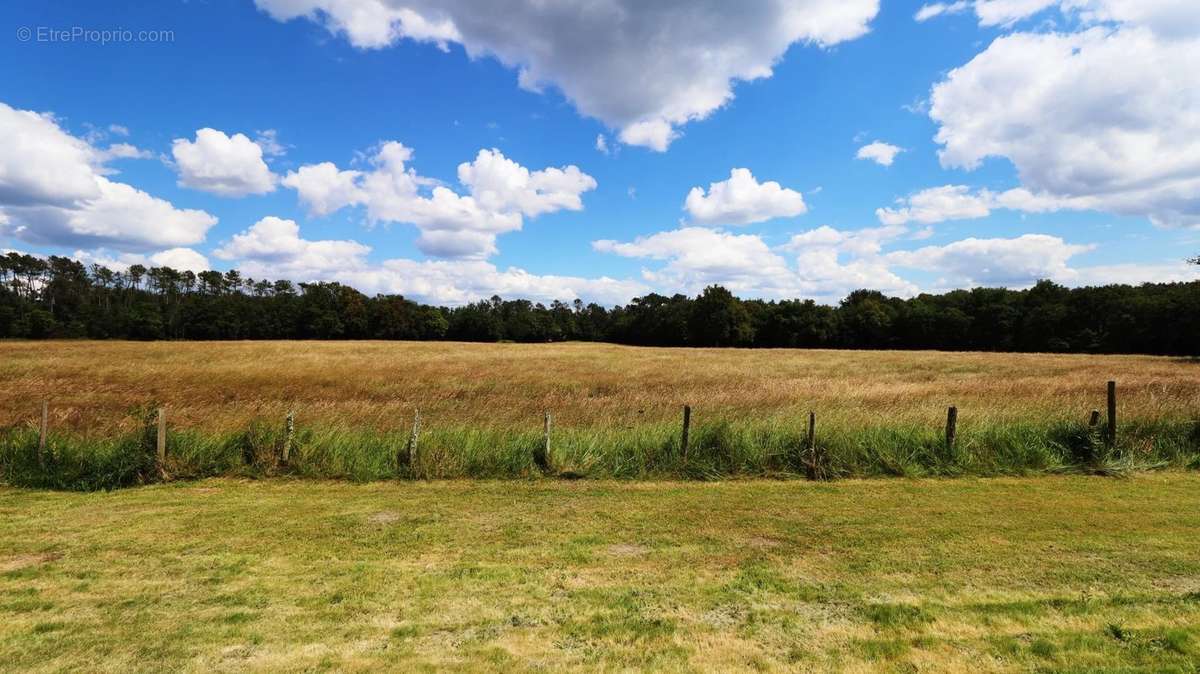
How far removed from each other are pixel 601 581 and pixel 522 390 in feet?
66.1

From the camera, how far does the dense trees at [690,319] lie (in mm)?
77688

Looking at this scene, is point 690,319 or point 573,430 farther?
point 690,319

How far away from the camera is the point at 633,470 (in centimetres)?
1128

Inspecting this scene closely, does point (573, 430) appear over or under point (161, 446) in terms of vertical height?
under

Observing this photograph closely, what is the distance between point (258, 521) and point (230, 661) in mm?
4057

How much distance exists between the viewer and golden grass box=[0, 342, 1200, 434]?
51.8 ft

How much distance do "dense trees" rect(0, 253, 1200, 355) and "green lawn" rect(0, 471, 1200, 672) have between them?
82.4m

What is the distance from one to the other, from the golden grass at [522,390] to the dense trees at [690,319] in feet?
165

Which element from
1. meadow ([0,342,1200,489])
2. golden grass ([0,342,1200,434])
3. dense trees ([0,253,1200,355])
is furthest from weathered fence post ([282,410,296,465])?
dense trees ([0,253,1200,355])

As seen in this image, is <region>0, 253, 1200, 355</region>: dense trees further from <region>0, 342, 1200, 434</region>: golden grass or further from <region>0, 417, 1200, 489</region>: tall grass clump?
<region>0, 417, 1200, 489</region>: tall grass clump

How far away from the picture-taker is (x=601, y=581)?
6.03 metres

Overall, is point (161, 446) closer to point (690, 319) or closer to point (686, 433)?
point (686, 433)

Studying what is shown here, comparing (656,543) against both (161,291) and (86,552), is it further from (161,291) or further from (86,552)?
(161,291)

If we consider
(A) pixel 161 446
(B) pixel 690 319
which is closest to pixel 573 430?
(A) pixel 161 446
